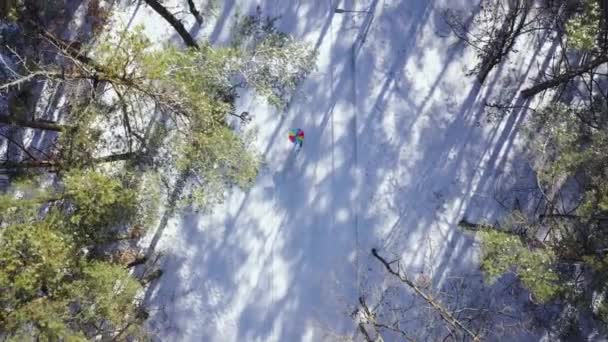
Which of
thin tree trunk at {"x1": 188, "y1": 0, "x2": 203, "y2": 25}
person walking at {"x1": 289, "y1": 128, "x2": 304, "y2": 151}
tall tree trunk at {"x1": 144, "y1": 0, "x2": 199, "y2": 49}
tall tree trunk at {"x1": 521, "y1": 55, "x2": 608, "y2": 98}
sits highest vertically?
tall tree trunk at {"x1": 521, "y1": 55, "x2": 608, "y2": 98}

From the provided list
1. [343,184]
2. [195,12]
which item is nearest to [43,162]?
[195,12]

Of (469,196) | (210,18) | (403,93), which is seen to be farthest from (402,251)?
(210,18)

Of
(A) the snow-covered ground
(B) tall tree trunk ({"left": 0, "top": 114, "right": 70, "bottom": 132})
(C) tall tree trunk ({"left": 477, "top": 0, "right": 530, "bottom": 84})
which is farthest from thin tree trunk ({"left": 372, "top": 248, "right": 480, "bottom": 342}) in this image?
(B) tall tree trunk ({"left": 0, "top": 114, "right": 70, "bottom": 132})

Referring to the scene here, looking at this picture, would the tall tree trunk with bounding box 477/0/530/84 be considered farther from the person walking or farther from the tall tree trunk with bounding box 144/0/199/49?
the tall tree trunk with bounding box 144/0/199/49

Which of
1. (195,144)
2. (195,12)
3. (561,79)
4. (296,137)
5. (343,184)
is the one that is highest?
(561,79)

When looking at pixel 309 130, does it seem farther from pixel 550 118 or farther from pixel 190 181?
pixel 550 118

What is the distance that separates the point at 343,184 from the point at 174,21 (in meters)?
4.51

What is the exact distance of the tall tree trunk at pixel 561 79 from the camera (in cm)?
886

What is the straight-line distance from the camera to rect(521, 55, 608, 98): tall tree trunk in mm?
8861

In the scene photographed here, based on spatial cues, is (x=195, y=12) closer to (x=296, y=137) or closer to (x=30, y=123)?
(x=296, y=137)

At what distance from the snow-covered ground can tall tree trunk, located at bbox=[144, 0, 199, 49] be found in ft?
1.76

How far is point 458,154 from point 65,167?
7.53 metres

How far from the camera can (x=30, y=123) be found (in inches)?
410

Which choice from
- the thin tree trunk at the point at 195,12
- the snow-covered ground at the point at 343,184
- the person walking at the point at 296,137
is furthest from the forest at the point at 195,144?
the person walking at the point at 296,137
